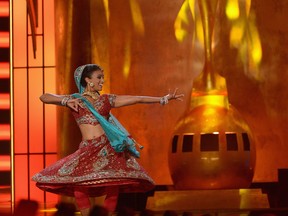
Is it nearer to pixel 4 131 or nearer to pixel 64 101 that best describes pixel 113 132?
pixel 64 101

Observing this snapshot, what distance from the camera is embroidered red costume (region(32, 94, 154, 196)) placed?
6.73 metres

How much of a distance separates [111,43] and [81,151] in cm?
372

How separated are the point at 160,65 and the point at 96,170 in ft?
12.5

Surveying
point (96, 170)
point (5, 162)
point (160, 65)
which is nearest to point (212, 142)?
point (160, 65)

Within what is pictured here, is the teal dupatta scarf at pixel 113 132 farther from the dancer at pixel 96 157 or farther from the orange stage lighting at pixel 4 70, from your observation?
A: the orange stage lighting at pixel 4 70

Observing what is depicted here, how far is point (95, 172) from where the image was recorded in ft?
22.2

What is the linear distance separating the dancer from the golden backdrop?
10.6ft

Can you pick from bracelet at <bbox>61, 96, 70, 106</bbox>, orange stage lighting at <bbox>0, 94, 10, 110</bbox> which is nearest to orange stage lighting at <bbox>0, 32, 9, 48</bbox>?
orange stage lighting at <bbox>0, 94, 10, 110</bbox>

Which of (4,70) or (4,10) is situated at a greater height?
(4,10)

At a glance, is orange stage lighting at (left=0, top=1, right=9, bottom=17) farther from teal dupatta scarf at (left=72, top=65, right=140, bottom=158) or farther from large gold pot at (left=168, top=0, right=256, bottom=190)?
teal dupatta scarf at (left=72, top=65, right=140, bottom=158)

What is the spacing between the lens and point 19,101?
11.0 m

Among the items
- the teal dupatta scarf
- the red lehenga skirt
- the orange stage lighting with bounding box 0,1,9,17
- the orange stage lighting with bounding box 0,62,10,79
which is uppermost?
the orange stage lighting with bounding box 0,1,9,17

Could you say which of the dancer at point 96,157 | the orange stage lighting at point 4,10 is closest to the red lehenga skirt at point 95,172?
the dancer at point 96,157

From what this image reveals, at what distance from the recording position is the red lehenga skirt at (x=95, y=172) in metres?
6.73
